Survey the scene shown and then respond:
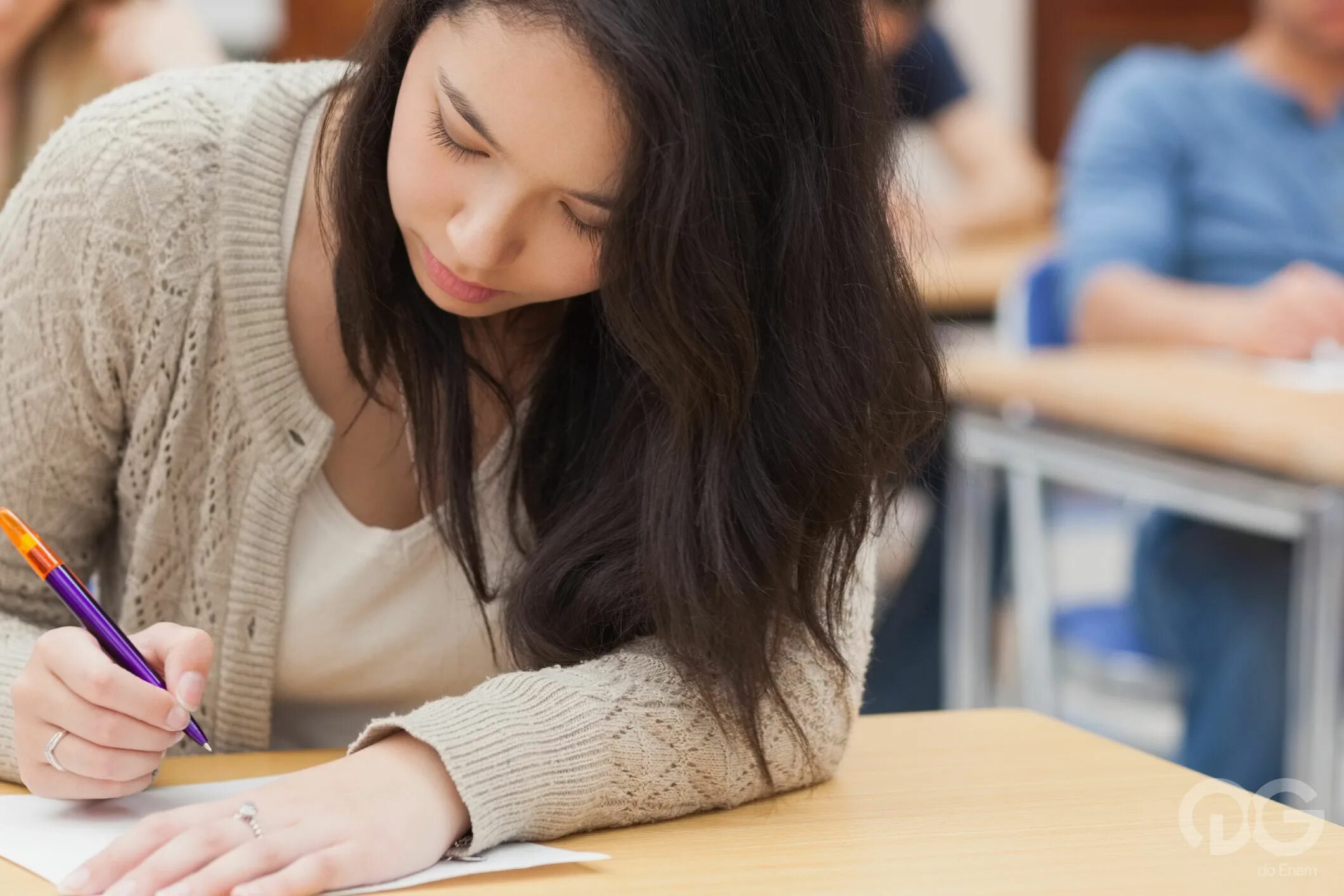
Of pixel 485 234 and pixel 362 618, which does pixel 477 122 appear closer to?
pixel 485 234

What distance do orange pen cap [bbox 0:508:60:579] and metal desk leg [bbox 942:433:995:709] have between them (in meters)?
1.66

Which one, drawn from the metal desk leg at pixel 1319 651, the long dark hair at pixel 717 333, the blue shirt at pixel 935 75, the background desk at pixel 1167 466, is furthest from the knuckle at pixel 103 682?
the blue shirt at pixel 935 75

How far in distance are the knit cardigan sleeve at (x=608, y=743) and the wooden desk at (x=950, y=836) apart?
2cm

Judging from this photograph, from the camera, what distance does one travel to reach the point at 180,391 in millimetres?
1045

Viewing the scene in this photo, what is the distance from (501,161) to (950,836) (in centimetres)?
42

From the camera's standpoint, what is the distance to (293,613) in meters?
1.09

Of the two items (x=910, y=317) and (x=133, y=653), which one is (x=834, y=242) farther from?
(x=133, y=653)

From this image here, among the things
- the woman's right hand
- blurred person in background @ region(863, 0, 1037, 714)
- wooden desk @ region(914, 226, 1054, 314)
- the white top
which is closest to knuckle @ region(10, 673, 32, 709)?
the woman's right hand

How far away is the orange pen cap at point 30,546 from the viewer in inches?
33.4

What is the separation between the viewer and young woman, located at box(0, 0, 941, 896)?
85cm

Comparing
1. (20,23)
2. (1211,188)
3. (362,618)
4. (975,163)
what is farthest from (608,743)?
(975,163)

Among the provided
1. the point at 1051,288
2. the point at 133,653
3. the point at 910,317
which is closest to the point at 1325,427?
the point at 1051,288

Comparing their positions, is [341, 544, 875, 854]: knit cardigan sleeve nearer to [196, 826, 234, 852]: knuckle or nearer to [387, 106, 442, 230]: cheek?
[196, 826, 234, 852]: knuckle

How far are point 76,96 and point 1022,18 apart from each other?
366cm
